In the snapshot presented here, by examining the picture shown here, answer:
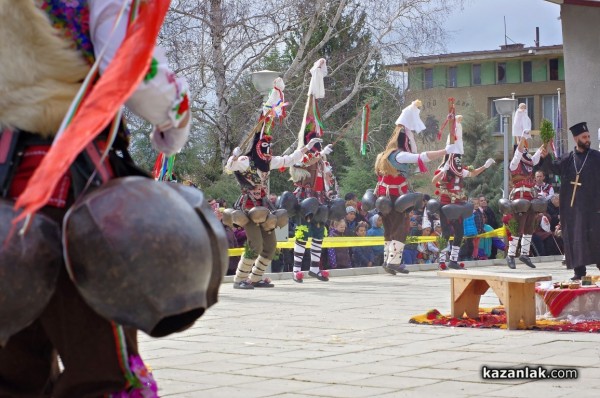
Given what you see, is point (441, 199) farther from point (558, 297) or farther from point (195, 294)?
point (195, 294)

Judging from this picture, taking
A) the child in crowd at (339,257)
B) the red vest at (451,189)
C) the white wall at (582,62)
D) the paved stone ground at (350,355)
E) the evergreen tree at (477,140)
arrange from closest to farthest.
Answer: the paved stone ground at (350,355)
the child in crowd at (339,257)
the red vest at (451,189)
the white wall at (582,62)
the evergreen tree at (477,140)

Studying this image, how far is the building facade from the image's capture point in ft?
190

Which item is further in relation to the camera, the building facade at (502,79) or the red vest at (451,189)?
the building facade at (502,79)

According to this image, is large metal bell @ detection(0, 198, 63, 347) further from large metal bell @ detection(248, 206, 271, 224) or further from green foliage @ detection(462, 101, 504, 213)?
green foliage @ detection(462, 101, 504, 213)

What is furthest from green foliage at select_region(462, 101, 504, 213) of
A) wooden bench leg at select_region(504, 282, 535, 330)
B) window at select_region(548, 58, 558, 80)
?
wooden bench leg at select_region(504, 282, 535, 330)

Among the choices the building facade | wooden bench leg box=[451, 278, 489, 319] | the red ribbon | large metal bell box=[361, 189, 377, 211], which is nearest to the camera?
the red ribbon

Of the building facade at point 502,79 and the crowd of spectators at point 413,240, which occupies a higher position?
the building facade at point 502,79

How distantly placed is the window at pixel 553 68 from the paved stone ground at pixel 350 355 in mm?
48460

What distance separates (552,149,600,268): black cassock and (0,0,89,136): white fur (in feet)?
36.9

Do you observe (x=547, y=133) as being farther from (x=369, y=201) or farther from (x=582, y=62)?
(x=582, y=62)

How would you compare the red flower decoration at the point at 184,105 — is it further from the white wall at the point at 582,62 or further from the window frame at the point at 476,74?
the window frame at the point at 476,74

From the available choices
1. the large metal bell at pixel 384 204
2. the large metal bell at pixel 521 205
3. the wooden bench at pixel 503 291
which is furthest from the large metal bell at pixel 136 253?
the large metal bell at pixel 521 205

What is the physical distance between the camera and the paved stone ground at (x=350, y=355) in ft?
20.7

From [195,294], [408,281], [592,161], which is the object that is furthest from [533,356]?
[408,281]
